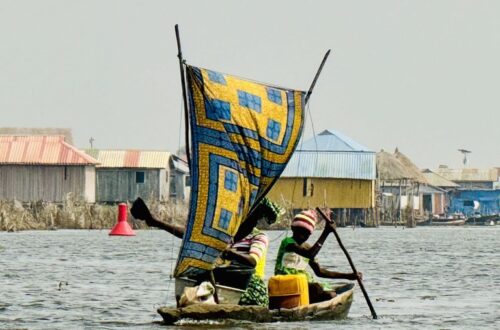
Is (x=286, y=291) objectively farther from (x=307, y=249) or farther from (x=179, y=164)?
(x=179, y=164)

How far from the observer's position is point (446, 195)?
135 m

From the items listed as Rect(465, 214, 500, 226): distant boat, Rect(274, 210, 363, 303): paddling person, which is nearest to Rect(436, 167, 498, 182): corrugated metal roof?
Rect(465, 214, 500, 226): distant boat

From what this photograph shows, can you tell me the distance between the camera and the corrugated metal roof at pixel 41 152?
80188 mm

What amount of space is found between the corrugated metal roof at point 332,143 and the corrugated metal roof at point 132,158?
8.24 m

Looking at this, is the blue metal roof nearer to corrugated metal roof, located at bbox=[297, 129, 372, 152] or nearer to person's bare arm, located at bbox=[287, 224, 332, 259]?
corrugated metal roof, located at bbox=[297, 129, 372, 152]

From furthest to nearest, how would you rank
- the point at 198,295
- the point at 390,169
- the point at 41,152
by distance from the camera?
the point at 390,169
the point at 41,152
the point at 198,295

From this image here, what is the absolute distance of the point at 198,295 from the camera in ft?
65.5

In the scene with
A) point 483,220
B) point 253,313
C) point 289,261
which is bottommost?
point 253,313

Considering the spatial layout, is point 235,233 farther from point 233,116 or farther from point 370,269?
point 370,269

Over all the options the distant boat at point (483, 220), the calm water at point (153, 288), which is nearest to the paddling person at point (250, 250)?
the calm water at point (153, 288)

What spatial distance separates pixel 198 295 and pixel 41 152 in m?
62.0

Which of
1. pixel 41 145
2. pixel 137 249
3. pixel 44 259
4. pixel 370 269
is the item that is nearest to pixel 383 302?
pixel 370 269

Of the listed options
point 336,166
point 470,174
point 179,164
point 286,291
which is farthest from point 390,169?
point 286,291

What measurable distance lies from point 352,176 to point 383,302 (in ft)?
199
